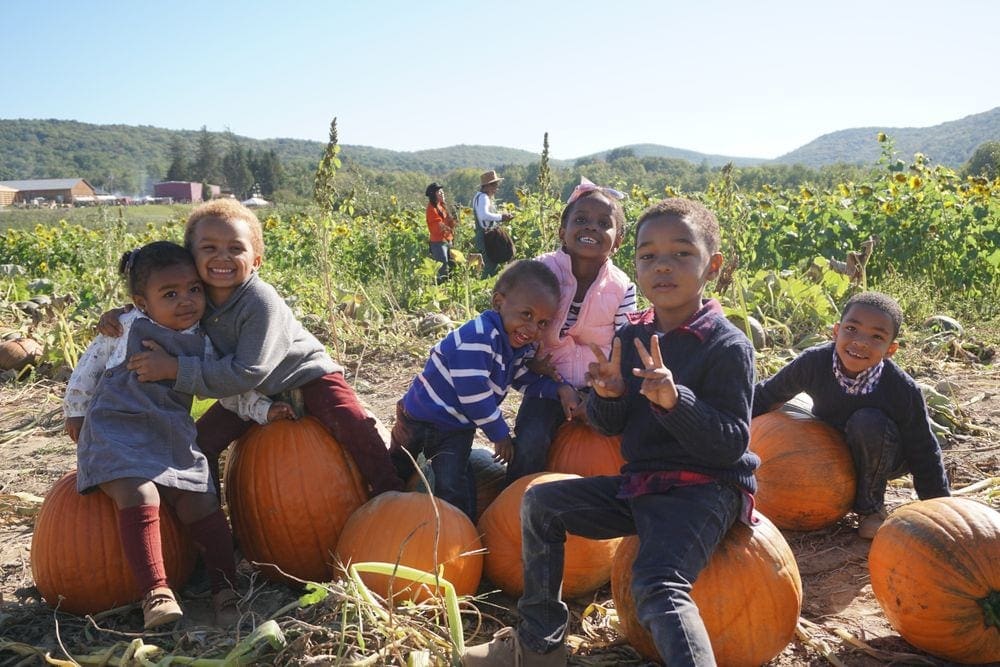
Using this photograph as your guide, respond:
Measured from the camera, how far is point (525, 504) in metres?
2.57

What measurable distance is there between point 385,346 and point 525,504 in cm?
438

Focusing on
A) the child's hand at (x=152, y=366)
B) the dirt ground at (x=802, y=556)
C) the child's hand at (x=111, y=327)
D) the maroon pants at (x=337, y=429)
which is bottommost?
the dirt ground at (x=802, y=556)

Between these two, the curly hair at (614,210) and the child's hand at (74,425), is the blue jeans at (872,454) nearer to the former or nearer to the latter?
the curly hair at (614,210)

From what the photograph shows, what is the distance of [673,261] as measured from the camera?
8.20 ft

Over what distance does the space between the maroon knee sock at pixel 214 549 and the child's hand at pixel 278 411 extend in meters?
0.45

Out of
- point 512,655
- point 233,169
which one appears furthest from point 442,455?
point 233,169

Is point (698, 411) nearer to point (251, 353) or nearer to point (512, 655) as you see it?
point (512, 655)

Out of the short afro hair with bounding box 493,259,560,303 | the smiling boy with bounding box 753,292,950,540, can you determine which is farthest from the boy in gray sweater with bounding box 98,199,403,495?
the smiling boy with bounding box 753,292,950,540

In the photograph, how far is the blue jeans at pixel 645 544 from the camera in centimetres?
215

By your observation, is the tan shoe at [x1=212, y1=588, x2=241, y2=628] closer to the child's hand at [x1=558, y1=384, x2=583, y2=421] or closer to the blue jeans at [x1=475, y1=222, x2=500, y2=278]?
the child's hand at [x1=558, y1=384, x2=583, y2=421]

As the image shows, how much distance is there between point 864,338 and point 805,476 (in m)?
0.66

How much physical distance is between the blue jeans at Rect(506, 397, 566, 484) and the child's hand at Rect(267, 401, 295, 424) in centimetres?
102

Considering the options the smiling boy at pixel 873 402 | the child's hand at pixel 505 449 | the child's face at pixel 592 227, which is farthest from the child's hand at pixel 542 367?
the smiling boy at pixel 873 402

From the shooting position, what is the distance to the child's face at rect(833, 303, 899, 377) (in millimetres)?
3322
